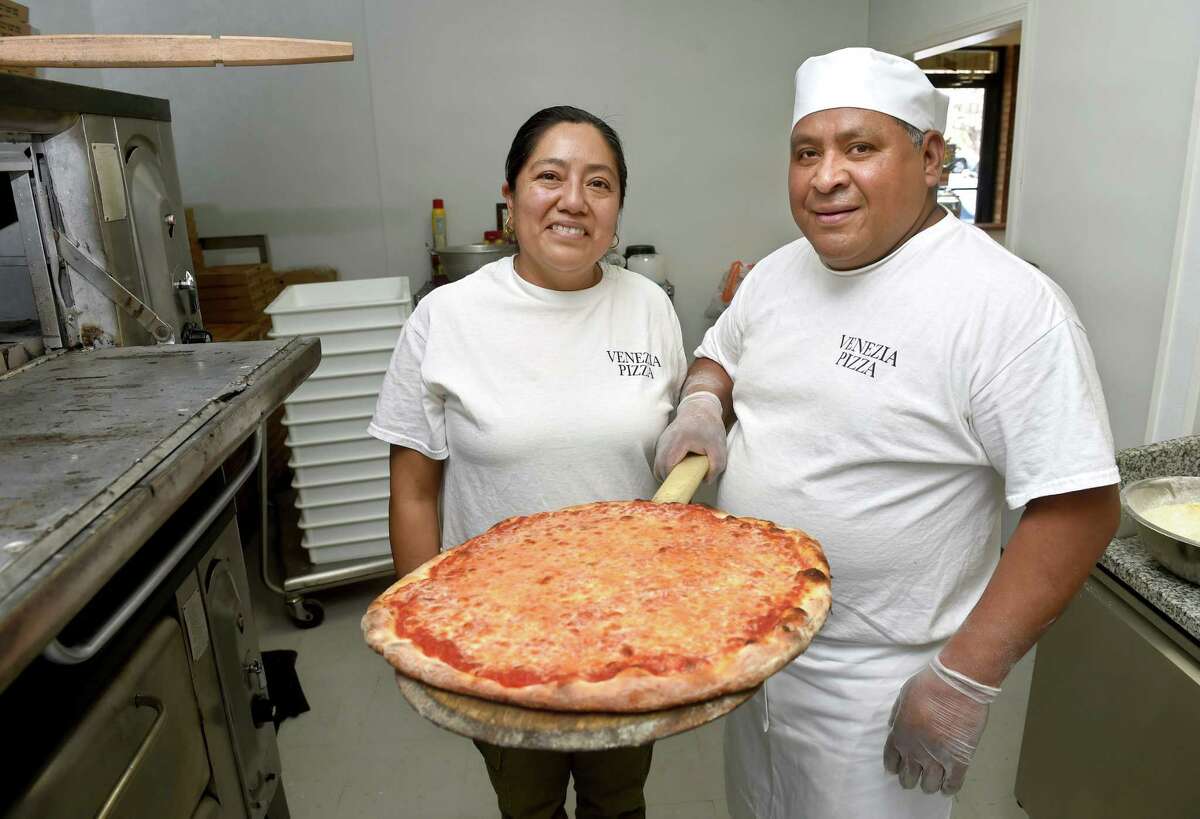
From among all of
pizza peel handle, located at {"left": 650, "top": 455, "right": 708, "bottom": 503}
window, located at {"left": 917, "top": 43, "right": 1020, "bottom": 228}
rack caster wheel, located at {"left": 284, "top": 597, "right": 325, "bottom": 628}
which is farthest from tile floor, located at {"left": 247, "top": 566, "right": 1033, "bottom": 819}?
window, located at {"left": 917, "top": 43, "right": 1020, "bottom": 228}

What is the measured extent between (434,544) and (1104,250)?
2195 millimetres

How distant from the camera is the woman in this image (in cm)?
137

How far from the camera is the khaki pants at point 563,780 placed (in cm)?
146

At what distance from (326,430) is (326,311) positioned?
0.43 metres

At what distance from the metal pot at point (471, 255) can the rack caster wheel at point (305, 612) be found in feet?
5.29

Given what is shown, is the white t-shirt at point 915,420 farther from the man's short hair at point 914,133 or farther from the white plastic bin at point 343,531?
the white plastic bin at point 343,531

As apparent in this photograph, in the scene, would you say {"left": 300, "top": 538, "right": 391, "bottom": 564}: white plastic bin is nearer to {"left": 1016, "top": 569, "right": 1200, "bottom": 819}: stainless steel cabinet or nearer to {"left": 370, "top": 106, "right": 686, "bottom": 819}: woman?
{"left": 370, "top": 106, "right": 686, "bottom": 819}: woman

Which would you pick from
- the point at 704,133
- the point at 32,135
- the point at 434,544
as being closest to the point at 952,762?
the point at 434,544

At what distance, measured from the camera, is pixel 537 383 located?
1.39 meters

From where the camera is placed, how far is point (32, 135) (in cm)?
162

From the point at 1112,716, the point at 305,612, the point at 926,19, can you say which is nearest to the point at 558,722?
the point at 1112,716

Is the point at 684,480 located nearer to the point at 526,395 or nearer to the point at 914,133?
the point at 526,395

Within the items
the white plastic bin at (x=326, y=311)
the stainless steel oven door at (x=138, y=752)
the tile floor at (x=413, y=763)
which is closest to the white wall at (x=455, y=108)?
the white plastic bin at (x=326, y=311)

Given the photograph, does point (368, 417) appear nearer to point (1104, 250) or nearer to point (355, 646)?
point (355, 646)
